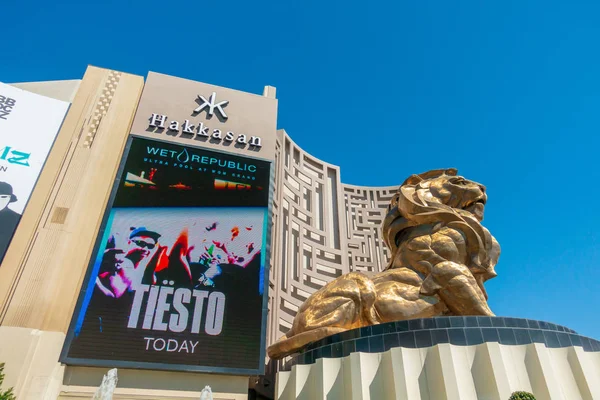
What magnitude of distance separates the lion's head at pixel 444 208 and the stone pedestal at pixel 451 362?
192 centimetres

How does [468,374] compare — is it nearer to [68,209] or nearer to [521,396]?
[521,396]

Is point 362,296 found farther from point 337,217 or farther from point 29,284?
point 337,217

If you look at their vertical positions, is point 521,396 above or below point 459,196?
below

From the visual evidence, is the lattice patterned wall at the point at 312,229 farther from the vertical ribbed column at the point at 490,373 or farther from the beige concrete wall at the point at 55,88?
the vertical ribbed column at the point at 490,373

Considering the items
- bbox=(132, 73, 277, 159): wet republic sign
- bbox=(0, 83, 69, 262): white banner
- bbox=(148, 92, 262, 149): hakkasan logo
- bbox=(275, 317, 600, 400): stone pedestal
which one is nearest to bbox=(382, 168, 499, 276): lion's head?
bbox=(275, 317, 600, 400): stone pedestal

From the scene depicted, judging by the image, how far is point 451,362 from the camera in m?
5.81

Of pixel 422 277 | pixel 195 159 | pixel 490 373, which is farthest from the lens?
pixel 195 159

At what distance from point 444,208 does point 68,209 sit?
10179 millimetres

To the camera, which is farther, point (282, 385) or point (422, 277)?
point (422, 277)

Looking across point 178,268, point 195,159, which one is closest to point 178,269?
point 178,268

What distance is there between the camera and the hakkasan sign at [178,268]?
9773 millimetres

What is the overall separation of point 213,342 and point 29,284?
4.84m

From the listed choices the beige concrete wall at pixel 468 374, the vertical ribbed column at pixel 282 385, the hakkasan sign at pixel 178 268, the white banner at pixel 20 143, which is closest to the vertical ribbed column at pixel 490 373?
the beige concrete wall at pixel 468 374

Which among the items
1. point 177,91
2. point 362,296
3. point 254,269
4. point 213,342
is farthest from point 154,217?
point 362,296
